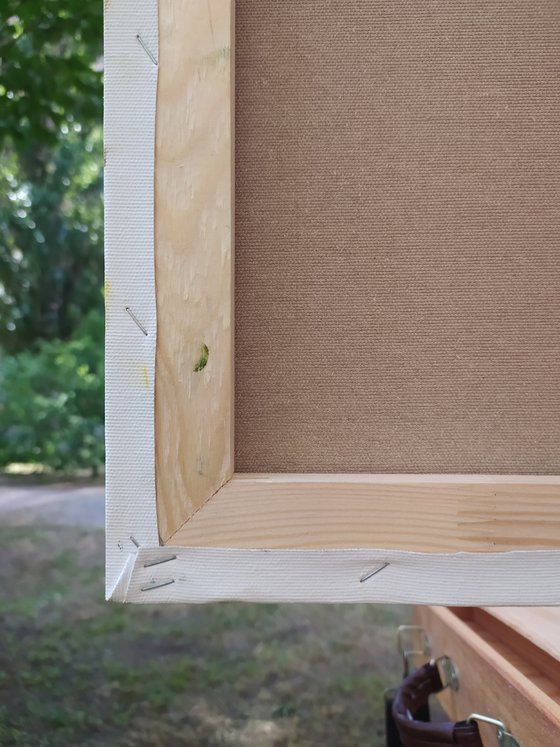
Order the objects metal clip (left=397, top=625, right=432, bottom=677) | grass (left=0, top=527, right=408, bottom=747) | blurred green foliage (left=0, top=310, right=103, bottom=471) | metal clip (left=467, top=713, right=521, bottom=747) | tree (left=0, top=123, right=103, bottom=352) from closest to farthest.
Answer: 1. metal clip (left=467, top=713, right=521, bottom=747)
2. metal clip (left=397, top=625, right=432, bottom=677)
3. grass (left=0, top=527, right=408, bottom=747)
4. blurred green foliage (left=0, top=310, right=103, bottom=471)
5. tree (left=0, top=123, right=103, bottom=352)

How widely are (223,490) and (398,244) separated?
0.27m

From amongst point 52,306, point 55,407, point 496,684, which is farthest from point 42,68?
point 52,306

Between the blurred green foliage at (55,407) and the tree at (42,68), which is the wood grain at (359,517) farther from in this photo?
the blurred green foliage at (55,407)

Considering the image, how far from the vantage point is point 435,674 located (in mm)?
1137

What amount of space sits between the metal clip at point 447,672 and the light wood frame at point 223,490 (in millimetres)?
452

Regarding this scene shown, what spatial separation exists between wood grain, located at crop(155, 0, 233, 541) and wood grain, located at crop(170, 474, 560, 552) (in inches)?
0.9

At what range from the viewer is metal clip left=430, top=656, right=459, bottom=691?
1065 mm

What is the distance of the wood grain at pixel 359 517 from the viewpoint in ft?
2.17

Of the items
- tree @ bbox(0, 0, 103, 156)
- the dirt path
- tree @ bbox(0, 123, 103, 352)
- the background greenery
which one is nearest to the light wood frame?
tree @ bbox(0, 0, 103, 156)

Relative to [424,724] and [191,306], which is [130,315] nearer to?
[191,306]

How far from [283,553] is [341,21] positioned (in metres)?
0.48

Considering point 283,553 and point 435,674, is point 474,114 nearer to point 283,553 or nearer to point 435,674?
point 283,553

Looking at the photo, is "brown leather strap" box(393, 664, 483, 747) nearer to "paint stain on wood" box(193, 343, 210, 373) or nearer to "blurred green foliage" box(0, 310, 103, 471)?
"paint stain on wood" box(193, 343, 210, 373)

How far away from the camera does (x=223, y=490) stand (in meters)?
0.66
